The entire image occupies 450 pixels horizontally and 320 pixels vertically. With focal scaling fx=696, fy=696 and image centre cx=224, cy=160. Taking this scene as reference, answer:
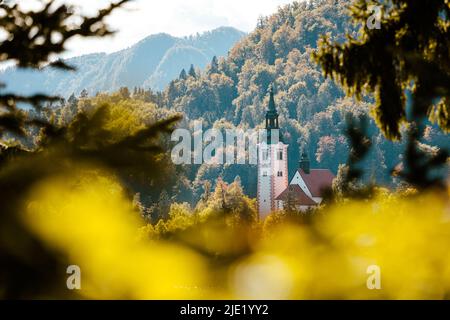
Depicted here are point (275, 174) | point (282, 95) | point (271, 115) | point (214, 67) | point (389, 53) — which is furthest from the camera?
point (214, 67)

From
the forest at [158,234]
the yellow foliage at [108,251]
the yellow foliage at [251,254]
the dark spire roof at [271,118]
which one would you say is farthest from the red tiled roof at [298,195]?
the yellow foliage at [108,251]

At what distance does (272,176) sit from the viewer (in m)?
89.1

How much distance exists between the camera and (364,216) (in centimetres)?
183

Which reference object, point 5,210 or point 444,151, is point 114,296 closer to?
point 5,210

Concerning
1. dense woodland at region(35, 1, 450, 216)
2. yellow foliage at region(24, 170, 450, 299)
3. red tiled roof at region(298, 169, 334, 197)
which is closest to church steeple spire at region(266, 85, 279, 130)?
red tiled roof at region(298, 169, 334, 197)

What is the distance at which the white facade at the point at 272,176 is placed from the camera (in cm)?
8875

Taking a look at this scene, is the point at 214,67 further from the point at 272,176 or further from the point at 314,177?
the point at 314,177

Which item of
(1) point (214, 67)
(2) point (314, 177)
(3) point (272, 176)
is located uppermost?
(1) point (214, 67)

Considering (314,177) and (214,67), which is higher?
(214,67)

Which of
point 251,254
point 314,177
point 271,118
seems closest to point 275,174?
point 314,177

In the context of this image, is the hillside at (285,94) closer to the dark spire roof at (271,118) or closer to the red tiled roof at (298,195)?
the dark spire roof at (271,118)

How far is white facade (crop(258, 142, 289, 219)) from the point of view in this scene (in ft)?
291

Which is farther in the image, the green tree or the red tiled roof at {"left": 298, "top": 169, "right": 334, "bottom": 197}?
the red tiled roof at {"left": 298, "top": 169, "right": 334, "bottom": 197}

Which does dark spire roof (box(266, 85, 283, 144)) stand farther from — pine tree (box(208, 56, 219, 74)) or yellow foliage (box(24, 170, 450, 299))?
pine tree (box(208, 56, 219, 74))
